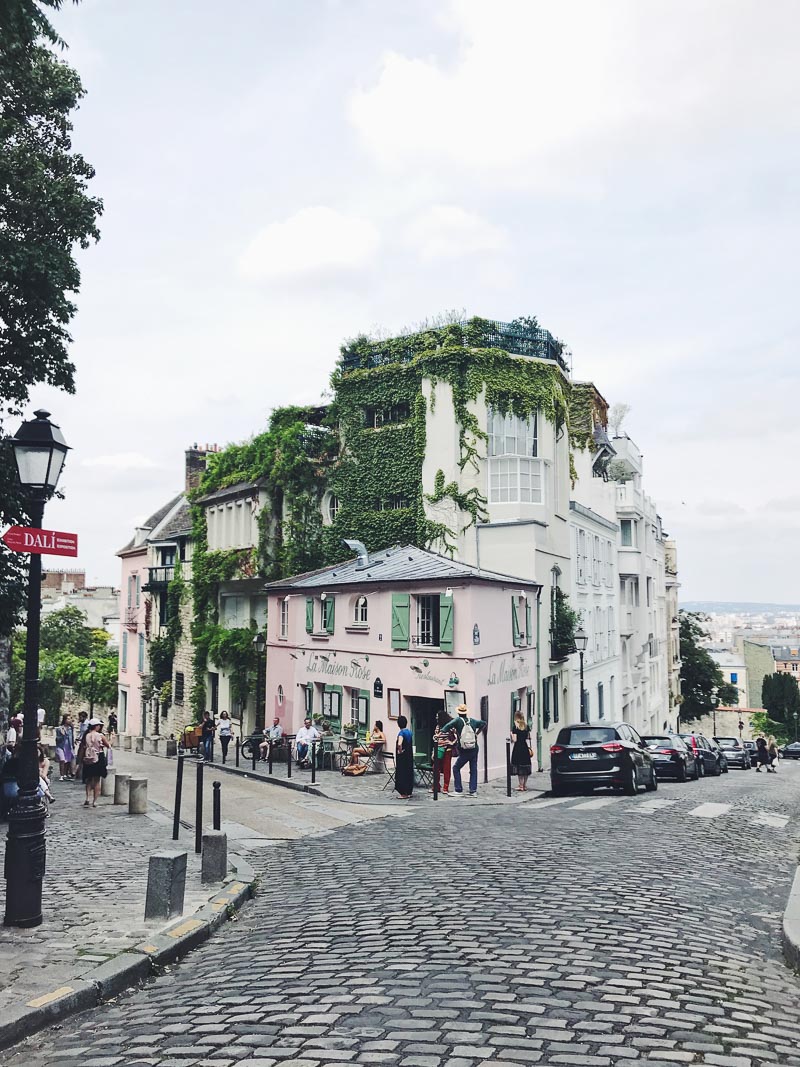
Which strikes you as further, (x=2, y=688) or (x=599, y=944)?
(x=2, y=688)

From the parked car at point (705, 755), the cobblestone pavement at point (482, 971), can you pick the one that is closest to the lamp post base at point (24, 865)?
the cobblestone pavement at point (482, 971)

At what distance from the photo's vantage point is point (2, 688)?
1939cm

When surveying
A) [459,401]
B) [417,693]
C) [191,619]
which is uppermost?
[459,401]

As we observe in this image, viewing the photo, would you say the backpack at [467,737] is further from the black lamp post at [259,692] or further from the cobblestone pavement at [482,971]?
the black lamp post at [259,692]

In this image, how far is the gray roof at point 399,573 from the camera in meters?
26.0

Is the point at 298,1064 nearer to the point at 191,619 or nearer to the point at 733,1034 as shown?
the point at 733,1034

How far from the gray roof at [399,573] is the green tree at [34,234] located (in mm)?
12408

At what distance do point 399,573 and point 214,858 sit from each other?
57.9ft

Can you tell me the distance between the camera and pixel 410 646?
26234mm

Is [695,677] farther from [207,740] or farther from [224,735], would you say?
[207,740]

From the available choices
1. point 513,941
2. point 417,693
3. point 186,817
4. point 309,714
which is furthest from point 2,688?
point 513,941

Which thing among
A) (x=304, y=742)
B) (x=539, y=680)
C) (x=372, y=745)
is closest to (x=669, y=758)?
(x=539, y=680)

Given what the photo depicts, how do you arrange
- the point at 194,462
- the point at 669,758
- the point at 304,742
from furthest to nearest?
the point at 194,462 < the point at 304,742 < the point at 669,758

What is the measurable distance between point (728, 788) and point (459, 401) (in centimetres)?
1666
